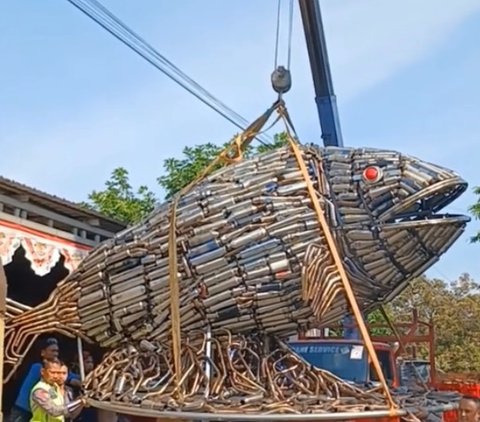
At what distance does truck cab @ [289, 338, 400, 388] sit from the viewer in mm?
7234

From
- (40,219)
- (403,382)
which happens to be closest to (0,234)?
(40,219)

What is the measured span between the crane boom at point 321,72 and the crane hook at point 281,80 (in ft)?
10.9

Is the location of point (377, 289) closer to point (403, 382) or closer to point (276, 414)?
→ point (276, 414)

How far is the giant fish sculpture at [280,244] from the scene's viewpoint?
187 inches

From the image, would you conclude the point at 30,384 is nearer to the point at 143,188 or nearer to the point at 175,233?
the point at 175,233

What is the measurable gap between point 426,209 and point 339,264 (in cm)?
84

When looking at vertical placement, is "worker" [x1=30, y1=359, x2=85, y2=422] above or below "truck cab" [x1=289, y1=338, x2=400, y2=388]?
below

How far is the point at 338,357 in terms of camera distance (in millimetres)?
7465

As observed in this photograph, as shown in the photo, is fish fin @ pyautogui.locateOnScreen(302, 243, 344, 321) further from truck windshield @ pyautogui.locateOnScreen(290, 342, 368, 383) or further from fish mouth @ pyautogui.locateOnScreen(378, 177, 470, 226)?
truck windshield @ pyautogui.locateOnScreen(290, 342, 368, 383)

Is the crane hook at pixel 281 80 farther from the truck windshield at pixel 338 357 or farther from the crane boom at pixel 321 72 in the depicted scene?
Result: the crane boom at pixel 321 72

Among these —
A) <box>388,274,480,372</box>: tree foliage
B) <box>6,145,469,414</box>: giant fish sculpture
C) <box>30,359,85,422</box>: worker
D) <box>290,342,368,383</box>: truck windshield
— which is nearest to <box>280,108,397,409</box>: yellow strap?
<box>6,145,469,414</box>: giant fish sculpture

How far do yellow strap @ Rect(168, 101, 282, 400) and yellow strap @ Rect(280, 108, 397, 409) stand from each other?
28cm

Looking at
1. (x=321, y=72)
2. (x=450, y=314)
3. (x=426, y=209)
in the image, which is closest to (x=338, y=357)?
(x=426, y=209)

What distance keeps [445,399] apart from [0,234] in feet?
11.8
